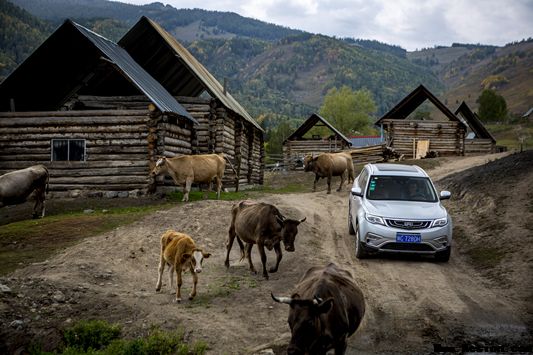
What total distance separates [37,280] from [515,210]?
43.6ft

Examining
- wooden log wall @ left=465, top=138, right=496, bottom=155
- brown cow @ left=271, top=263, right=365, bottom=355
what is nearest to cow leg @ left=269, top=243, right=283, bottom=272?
brown cow @ left=271, top=263, right=365, bottom=355

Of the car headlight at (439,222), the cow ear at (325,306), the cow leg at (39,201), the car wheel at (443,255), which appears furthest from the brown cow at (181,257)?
the cow leg at (39,201)

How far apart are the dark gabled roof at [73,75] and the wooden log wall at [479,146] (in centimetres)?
3739

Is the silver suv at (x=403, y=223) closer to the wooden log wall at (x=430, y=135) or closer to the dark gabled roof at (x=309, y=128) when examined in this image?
the wooden log wall at (x=430, y=135)

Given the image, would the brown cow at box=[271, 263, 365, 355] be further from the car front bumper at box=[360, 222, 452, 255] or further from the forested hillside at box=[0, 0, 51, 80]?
the forested hillside at box=[0, 0, 51, 80]

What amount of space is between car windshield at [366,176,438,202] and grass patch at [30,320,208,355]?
7.64 metres

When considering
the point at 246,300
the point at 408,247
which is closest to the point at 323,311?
the point at 246,300

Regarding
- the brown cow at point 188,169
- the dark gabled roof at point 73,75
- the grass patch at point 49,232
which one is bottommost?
the grass patch at point 49,232

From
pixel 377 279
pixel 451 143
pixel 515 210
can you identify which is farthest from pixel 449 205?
pixel 451 143

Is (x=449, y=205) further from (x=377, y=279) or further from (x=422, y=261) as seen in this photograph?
(x=377, y=279)

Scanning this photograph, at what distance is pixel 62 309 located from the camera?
30.6 ft

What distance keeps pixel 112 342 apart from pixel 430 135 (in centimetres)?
4455

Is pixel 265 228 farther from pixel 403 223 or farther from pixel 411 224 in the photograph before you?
pixel 411 224

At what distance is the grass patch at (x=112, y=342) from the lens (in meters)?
7.86
